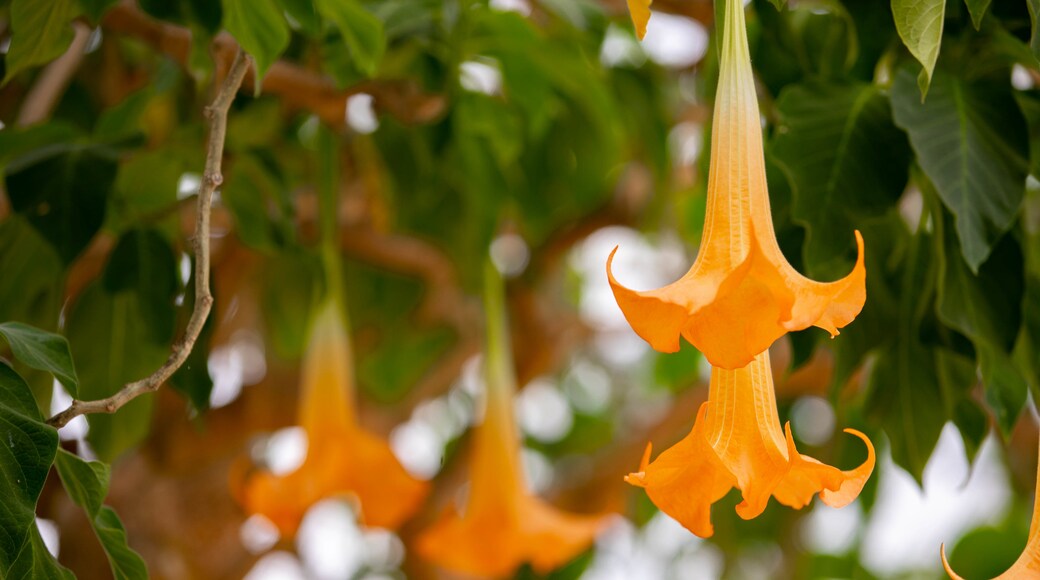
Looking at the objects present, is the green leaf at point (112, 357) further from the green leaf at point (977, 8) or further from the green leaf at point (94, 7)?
the green leaf at point (977, 8)

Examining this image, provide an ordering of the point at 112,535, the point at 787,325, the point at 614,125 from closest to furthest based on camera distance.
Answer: the point at 787,325 < the point at 112,535 < the point at 614,125

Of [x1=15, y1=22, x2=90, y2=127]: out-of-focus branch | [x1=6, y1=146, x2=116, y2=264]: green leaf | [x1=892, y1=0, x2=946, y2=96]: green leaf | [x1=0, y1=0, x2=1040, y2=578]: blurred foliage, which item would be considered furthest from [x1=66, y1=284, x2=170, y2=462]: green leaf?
[x1=892, y1=0, x2=946, y2=96]: green leaf

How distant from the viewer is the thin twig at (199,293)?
0.54m

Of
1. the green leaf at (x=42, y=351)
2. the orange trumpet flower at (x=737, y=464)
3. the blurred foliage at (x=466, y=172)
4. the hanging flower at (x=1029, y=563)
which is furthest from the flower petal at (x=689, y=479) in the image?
the green leaf at (x=42, y=351)

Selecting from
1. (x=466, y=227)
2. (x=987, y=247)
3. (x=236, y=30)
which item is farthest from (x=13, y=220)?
(x=987, y=247)

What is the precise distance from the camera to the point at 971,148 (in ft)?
2.06

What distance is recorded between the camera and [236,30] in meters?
0.66

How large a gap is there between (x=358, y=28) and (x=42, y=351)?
331 millimetres

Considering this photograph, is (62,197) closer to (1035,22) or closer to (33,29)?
(33,29)

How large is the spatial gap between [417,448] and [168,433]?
836 millimetres

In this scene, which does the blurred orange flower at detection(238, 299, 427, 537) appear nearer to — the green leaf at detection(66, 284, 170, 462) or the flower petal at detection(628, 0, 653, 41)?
the green leaf at detection(66, 284, 170, 462)

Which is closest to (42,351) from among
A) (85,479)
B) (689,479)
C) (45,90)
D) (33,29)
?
(85,479)

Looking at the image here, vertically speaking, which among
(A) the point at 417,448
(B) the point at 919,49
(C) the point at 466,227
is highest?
(B) the point at 919,49

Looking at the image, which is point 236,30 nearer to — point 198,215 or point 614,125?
point 198,215
